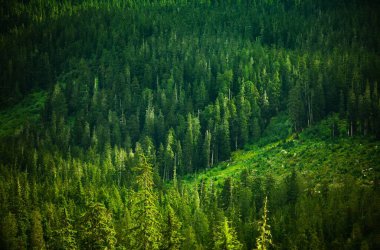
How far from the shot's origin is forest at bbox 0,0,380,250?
7200 cm

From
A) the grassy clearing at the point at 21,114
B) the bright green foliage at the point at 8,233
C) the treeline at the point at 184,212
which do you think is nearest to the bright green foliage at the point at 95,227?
the treeline at the point at 184,212

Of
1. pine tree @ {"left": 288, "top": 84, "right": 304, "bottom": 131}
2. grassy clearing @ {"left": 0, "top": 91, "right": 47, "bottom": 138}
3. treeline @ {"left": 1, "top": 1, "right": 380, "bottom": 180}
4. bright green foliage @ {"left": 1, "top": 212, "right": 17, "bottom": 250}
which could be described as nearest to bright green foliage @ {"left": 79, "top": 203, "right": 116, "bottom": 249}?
bright green foliage @ {"left": 1, "top": 212, "right": 17, "bottom": 250}

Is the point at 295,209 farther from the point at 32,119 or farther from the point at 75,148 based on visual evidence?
the point at 32,119

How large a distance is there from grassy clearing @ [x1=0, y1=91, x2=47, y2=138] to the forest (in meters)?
0.84

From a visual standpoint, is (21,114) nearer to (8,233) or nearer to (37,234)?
(8,233)

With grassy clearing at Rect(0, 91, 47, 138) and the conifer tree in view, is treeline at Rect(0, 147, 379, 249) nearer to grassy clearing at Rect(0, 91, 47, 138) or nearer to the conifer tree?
the conifer tree

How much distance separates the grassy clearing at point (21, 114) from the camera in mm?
169250

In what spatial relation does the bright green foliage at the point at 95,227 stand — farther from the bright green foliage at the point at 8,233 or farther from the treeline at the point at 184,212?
the bright green foliage at the point at 8,233

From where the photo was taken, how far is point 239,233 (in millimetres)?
77688

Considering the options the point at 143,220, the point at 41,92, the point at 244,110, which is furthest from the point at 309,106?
the point at 41,92

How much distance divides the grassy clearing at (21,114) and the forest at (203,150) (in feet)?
2.75

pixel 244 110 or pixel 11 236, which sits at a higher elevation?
pixel 244 110

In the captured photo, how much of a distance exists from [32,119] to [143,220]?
5706 inches

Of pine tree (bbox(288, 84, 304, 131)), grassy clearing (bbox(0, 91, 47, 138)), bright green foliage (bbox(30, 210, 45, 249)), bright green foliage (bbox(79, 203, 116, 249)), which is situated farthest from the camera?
grassy clearing (bbox(0, 91, 47, 138))
